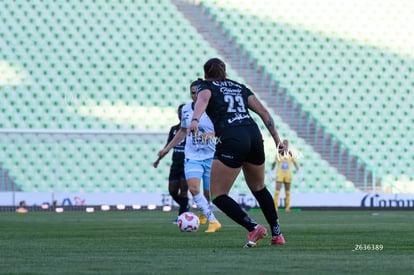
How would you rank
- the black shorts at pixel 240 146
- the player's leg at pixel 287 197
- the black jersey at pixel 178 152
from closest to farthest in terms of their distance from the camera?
the black shorts at pixel 240 146, the black jersey at pixel 178 152, the player's leg at pixel 287 197

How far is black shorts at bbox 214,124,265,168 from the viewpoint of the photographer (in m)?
9.40

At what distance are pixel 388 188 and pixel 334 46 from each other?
4.85 metres

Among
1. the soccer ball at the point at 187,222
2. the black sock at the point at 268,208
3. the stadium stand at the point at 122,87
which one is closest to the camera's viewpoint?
the black sock at the point at 268,208

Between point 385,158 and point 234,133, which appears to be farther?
point 385,158

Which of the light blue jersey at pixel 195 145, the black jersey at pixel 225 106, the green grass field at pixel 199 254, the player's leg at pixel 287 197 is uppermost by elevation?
the black jersey at pixel 225 106

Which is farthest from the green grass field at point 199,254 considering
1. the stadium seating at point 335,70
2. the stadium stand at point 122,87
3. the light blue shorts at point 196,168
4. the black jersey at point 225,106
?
the stadium seating at point 335,70

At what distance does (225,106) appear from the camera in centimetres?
959

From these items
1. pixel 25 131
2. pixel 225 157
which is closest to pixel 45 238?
pixel 225 157

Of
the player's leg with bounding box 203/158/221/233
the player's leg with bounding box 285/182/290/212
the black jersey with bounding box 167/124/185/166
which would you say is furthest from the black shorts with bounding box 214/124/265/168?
the player's leg with bounding box 285/182/290/212

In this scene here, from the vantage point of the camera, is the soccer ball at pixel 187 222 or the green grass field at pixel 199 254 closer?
the green grass field at pixel 199 254

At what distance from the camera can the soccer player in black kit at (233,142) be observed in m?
9.45

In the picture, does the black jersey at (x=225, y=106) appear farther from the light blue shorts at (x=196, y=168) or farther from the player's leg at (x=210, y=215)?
the light blue shorts at (x=196, y=168)

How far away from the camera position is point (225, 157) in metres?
9.47

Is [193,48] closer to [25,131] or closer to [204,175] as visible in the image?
[25,131]
